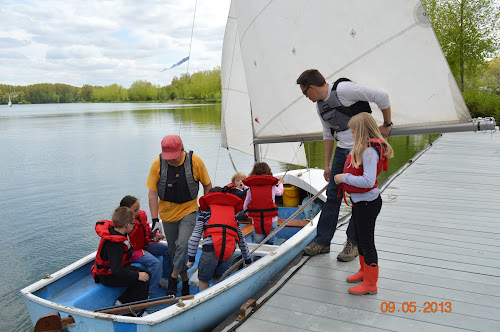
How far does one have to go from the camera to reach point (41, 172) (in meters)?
16.1

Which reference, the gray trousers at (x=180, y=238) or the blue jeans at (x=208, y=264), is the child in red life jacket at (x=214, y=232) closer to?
the blue jeans at (x=208, y=264)

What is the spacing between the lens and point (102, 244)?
12.6 ft

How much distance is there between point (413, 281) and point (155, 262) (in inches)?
103

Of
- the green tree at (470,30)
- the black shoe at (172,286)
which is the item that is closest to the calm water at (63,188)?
the black shoe at (172,286)

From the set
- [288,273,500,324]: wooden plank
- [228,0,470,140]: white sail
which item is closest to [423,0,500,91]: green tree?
[228,0,470,140]: white sail

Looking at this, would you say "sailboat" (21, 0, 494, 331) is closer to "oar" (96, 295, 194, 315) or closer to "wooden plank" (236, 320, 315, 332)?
"oar" (96, 295, 194, 315)

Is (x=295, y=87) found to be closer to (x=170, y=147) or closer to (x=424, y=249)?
(x=170, y=147)

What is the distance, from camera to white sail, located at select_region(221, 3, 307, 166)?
24.8 ft

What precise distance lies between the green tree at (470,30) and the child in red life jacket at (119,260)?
27.0 metres

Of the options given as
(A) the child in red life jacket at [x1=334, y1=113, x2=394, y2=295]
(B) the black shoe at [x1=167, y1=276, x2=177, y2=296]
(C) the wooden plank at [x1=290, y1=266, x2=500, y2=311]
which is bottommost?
(B) the black shoe at [x1=167, y1=276, x2=177, y2=296]

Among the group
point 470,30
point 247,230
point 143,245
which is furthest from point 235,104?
point 470,30

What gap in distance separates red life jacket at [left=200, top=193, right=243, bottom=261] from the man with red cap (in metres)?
0.33

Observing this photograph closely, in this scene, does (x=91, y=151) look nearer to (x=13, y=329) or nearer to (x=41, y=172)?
(x=41, y=172)

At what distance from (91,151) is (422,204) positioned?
61.1 feet
